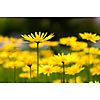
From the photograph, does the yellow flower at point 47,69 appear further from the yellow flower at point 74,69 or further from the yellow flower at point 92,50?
the yellow flower at point 92,50

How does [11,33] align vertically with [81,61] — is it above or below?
above

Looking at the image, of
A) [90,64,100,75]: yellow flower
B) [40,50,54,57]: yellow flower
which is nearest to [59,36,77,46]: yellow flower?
[40,50,54,57]: yellow flower

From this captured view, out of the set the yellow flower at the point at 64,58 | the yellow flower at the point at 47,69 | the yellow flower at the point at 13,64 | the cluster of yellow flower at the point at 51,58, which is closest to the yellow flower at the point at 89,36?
the cluster of yellow flower at the point at 51,58

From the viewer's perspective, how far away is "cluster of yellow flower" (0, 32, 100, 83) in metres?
1.63

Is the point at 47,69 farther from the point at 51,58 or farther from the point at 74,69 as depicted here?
the point at 74,69

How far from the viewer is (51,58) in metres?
1.63

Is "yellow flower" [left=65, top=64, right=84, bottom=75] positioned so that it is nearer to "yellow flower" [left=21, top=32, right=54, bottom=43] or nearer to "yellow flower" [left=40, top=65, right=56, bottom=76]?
"yellow flower" [left=40, top=65, right=56, bottom=76]

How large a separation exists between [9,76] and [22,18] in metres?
0.46

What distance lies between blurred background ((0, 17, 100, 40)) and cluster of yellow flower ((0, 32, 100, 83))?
0.13ft

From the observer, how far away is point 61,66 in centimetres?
163

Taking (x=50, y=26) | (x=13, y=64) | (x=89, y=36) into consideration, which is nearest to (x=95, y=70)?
(x=89, y=36)

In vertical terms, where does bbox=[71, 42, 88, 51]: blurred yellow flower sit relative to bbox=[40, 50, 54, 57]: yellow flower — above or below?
above
